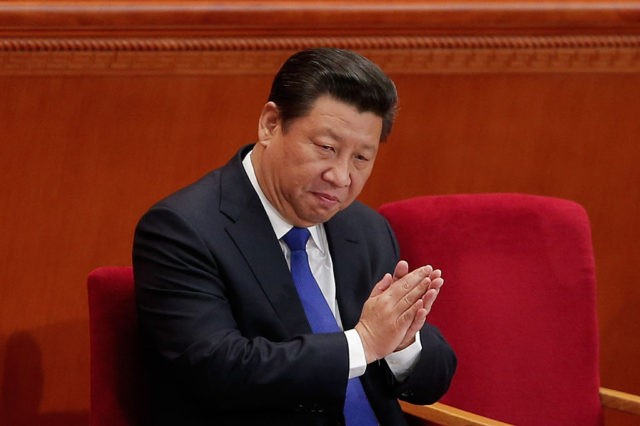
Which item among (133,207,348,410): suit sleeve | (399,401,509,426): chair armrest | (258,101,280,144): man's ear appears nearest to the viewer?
(133,207,348,410): suit sleeve

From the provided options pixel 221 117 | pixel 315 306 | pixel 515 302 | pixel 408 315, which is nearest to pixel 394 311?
pixel 408 315

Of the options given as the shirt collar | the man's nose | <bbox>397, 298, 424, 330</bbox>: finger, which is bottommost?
<bbox>397, 298, 424, 330</bbox>: finger

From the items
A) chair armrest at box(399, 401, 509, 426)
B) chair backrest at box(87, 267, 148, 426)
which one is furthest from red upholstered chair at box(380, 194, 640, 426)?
chair backrest at box(87, 267, 148, 426)

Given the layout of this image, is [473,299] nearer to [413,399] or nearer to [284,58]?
[413,399]

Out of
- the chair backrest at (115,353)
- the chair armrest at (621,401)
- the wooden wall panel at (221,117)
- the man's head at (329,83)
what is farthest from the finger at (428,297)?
the wooden wall panel at (221,117)

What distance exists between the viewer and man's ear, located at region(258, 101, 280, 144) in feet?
4.65

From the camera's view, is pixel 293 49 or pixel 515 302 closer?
pixel 515 302

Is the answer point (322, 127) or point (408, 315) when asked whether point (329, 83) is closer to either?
point (322, 127)

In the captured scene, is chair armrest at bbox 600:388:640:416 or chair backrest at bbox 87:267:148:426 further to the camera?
chair armrest at bbox 600:388:640:416

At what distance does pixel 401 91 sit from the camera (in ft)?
6.36

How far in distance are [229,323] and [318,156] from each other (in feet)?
0.73

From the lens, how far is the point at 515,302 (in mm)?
1729

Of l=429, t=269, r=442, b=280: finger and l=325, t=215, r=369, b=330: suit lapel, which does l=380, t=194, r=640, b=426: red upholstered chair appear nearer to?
l=325, t=215, r=369, b=330: suit lapel

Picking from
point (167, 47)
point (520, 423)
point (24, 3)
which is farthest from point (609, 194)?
point (24, 3)
